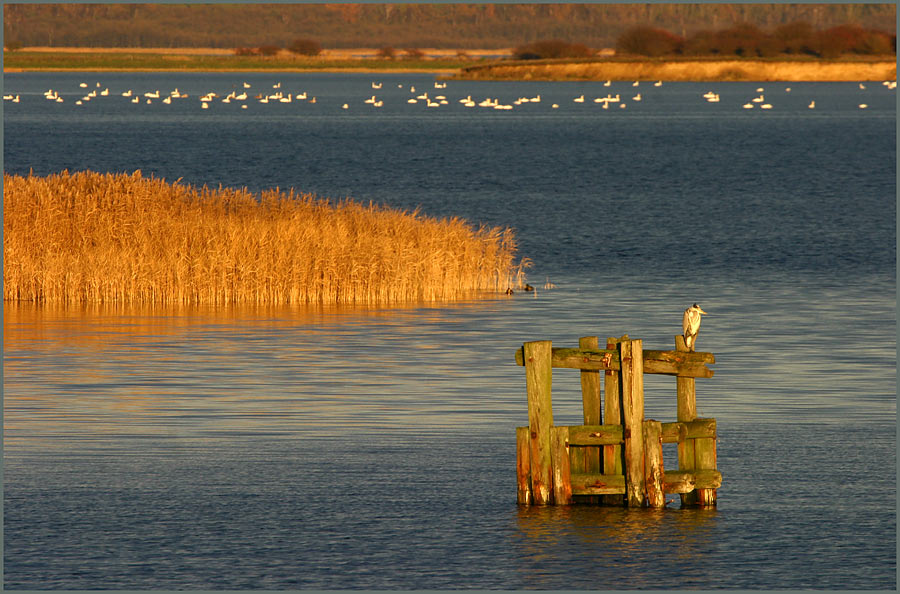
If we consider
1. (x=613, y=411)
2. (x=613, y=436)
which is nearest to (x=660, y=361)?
(x=613, y=411)

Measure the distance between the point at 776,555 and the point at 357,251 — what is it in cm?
2221

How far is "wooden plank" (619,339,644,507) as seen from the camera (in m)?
19.3

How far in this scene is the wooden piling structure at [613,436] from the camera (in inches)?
767

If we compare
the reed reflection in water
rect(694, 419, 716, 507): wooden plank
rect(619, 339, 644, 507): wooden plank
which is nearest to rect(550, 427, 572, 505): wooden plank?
rect(619, 339, 644, 507): wooden plank

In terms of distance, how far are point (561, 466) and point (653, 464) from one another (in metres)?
1.07

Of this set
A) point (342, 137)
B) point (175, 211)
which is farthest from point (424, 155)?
point (175, 211)

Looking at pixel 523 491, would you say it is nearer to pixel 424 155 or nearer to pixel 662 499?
pixel 662 499

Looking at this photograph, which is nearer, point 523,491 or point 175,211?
point 523,491

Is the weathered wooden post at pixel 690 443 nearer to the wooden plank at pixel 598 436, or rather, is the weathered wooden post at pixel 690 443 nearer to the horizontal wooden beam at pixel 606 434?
the horizontal wooden beam at pixel 606 434

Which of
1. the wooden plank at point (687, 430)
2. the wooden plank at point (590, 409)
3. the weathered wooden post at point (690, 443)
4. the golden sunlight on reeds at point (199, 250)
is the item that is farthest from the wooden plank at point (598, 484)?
the golden sunlight on reeds at point (199, 250)

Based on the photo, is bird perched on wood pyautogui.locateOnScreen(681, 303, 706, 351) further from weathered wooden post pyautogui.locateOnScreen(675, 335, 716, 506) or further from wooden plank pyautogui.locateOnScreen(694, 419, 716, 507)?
wooden plank pyautogui.locateOnScreen(694, 419, 716, 507)

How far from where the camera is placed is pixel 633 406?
19.4 m

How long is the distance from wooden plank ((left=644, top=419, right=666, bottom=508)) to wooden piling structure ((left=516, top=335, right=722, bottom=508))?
0.01 m

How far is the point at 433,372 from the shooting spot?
1217 inches
